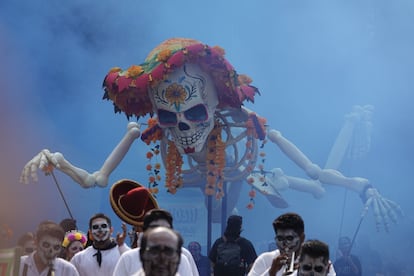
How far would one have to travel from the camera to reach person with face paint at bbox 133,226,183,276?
3150mm

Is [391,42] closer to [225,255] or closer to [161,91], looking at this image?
[161,91]

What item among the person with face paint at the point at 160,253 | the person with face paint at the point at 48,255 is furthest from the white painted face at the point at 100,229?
the person with face paint at the point at 160,253

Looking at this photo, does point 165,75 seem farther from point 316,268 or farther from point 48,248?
point 316,268

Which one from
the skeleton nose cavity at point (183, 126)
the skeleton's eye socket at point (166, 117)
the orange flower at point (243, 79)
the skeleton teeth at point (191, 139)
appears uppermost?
the orange flower at point (243, 79)

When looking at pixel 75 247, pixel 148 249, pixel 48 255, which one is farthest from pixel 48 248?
pixel 148 249

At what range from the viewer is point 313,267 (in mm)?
4367

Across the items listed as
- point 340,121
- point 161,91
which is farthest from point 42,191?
point 340,121

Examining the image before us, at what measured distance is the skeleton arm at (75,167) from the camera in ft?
41.2

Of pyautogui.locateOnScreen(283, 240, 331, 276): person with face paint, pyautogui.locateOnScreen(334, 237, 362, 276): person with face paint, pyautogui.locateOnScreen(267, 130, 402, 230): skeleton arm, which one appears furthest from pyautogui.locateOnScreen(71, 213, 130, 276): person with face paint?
pyautogui.locateOnScreen(267, 130, 402, 230): skeleton arm

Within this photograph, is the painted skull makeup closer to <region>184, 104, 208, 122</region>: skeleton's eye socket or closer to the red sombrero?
the red sombrero

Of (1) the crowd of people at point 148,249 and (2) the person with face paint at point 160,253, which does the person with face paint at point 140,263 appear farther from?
(2) the person with face paint at point 160,253

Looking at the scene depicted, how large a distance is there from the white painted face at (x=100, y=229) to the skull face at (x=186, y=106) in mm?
5274

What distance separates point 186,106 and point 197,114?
0.20 m

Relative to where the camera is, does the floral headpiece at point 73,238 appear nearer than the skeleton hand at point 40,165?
Yes
